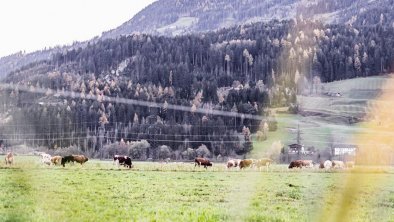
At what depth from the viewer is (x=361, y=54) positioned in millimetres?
191250

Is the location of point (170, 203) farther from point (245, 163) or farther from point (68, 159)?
point (245, 163)

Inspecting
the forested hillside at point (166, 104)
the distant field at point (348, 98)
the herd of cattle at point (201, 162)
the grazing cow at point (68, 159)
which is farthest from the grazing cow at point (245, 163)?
the distant field at point (348, 98)

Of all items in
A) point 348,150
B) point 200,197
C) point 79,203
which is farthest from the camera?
point 348,150

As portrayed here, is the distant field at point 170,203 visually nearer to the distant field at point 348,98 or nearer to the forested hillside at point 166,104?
the forested hillside at point 166,104

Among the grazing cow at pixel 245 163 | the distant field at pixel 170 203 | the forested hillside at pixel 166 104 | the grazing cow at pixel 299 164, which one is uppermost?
the forested hillside at pixel 166 104

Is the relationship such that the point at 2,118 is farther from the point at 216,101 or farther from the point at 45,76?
the point at 45,76

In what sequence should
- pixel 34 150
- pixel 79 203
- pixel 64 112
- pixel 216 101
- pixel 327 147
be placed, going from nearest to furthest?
pixel 79 203 → pixel 34 150 → pixel 327 147 → pixel 64 112 → pixel 216 101

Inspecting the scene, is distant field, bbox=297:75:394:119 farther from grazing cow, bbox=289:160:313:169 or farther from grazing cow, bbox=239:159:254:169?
grazing cow, bbox=239:159:254:169

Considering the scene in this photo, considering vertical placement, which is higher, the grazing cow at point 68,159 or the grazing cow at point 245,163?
the grazing cow at point 68,159

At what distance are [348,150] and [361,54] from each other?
95.6 metres

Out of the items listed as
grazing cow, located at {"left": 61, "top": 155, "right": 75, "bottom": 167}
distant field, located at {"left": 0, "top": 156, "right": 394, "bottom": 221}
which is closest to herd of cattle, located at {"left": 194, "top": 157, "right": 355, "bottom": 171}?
grazing cow, located at {"left": 61, "top": 155, "right": 75, "bottom": 167}

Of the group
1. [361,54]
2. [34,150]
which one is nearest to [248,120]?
[34,150]

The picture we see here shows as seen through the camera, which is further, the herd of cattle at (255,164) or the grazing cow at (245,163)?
the herd of cattle at (255,164)

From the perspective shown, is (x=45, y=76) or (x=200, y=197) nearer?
(x=200, y=197)
